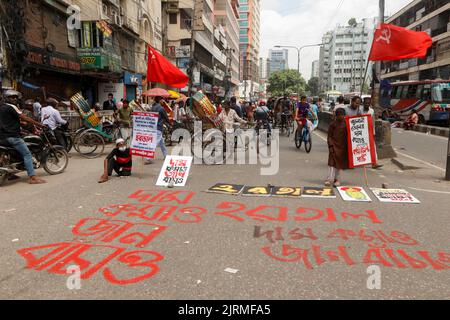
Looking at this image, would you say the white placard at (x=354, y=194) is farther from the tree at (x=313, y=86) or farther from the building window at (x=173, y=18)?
the tree at (x=313, y=86)

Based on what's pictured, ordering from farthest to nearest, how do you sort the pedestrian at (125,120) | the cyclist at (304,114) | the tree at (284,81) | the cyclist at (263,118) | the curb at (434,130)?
the tree at (284,81) < the curb at (434,130) < the cyclist at (263,118) < the pedestrian at (125,120) < the cyclist at (304,114)

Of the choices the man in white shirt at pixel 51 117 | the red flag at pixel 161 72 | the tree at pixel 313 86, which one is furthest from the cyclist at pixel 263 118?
the tree at pixel 313 86

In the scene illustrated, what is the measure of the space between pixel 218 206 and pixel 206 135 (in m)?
5.03

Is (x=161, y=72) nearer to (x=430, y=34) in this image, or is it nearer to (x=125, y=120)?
(x=125, y=120)

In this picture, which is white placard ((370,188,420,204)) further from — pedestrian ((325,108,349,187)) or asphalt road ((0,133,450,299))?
pedestrian ((325,108,349,187))

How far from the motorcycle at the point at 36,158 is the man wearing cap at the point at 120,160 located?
1.38 meters

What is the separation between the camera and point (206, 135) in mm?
11117

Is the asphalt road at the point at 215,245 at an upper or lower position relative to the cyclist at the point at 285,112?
lower

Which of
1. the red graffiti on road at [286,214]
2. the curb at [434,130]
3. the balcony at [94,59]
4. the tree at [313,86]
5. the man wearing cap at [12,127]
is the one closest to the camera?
the red graffiti on road at [286,214]

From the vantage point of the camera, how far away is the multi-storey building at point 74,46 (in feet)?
49.4

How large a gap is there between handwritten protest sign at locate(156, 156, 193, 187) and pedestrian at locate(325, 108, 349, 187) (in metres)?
2.85

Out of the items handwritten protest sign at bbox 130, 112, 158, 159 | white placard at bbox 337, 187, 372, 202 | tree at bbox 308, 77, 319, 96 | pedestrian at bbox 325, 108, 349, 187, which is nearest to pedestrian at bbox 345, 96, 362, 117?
pedestrian at bbox 325, 108, 349, 187
